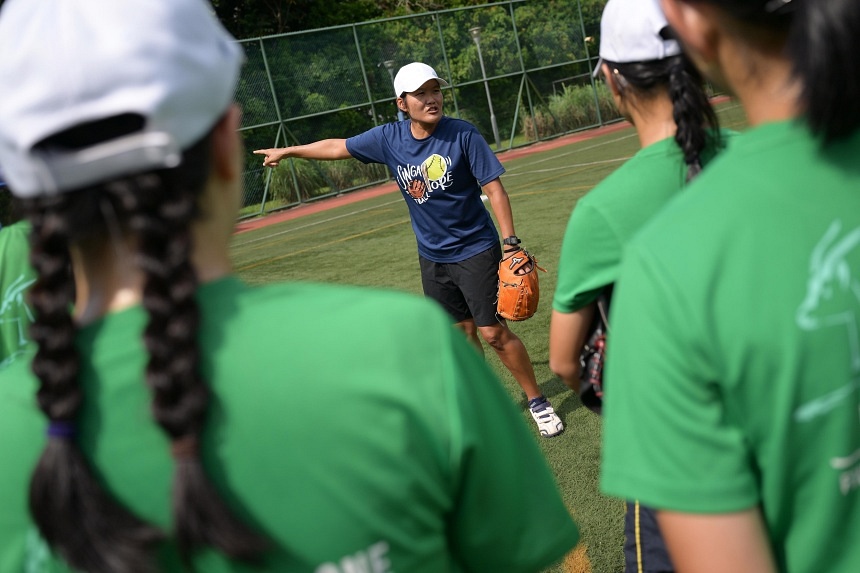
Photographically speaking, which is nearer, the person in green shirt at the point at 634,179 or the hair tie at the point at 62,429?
the hair tie at the point at 62,429

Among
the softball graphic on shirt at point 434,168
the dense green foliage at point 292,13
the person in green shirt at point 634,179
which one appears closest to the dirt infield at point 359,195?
the dense green foliage at point 292,13

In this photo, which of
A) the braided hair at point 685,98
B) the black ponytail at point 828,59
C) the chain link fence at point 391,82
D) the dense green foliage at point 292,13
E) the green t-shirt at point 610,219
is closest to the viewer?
the black ponytail at point 828,59

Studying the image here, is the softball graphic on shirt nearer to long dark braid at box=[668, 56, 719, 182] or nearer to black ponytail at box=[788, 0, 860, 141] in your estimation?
long dark braid at box=[668, 56, 719, 182]

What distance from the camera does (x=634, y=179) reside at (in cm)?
210

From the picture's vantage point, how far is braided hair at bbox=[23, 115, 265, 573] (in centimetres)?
104

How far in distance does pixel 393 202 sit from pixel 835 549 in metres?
16.9

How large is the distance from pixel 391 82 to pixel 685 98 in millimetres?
22063

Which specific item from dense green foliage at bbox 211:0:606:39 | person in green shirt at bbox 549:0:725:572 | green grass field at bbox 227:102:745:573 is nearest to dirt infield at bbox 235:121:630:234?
green grass field at bbox 227:102:745:573

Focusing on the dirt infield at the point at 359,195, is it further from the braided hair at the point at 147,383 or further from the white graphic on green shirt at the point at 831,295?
the white graphic on green shirt at the point at 831,295

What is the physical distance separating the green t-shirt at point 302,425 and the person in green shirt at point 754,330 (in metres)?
0.26

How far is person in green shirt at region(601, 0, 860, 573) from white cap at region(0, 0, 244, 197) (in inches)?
25.5

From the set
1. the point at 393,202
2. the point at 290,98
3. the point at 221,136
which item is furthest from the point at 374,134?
the point at 290,98

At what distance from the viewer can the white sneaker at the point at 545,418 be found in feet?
15.6

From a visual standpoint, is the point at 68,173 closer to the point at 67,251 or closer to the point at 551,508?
the point at 67,251
